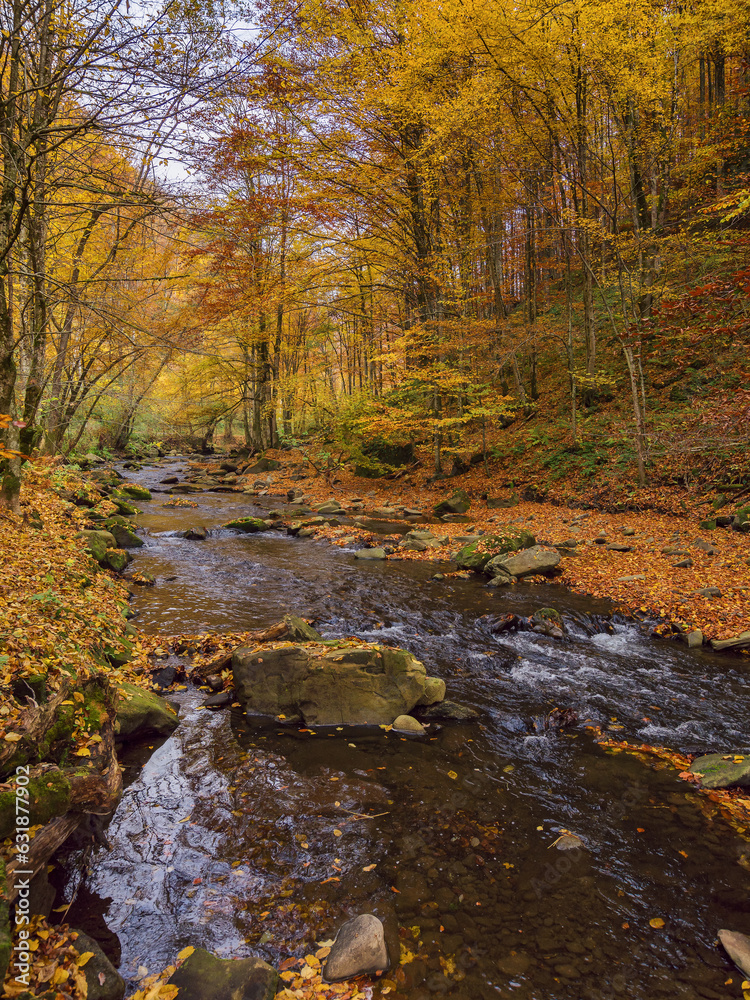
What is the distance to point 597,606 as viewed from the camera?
8.24 metres

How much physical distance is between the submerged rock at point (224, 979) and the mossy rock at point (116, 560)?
7593 mm

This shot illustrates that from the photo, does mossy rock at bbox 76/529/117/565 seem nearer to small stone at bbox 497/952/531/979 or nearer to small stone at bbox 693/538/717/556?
small stone at bbox 497/952/531/979

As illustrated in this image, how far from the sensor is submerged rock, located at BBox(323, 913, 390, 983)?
2.75 metres

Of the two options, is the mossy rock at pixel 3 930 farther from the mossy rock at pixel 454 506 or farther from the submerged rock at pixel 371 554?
the mossy rock at pixel 454 506

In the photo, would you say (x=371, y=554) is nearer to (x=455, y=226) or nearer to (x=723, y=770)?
(x=723, y=770)

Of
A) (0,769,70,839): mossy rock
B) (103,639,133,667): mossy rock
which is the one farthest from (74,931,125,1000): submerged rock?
(103,639,133,667): mossy rock

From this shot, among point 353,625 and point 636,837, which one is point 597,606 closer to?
point 353,625

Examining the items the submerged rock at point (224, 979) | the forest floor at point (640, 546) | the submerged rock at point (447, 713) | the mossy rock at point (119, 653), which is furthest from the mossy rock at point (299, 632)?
the forest floor at point (640, 546)

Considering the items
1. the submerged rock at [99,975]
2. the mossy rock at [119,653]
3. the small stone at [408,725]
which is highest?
the mossy rock at [119,653]

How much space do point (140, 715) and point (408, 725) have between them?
2.73m

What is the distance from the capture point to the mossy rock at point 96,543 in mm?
8714

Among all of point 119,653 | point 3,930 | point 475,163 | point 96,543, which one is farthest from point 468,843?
point 475,163

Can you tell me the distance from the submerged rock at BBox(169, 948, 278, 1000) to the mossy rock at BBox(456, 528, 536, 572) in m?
8.24

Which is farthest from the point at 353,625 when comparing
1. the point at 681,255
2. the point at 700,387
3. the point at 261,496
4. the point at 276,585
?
the point at 681,255
